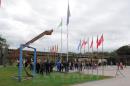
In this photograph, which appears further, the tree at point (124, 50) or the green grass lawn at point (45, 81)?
the tree at point (124, 50)

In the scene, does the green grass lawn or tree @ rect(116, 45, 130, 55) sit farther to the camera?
tree @ rect(116, 45, 130, 55)

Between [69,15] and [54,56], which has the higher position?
[69,15]

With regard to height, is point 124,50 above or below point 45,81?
above

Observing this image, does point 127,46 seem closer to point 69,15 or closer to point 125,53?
point 125,53

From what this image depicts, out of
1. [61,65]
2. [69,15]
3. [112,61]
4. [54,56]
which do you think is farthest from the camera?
[112,61]

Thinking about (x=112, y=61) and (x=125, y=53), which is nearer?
(x=112, y=61)

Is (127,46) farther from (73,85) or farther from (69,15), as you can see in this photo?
(73,85)

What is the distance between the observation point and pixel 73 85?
67.2ft

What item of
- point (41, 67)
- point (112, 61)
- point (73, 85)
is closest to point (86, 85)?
point (73, 85)

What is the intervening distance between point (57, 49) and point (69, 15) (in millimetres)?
24266

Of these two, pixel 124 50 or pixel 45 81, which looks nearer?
pixel 45 81

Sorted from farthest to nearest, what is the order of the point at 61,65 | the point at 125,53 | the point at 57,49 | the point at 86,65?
the point at 125,53, the point at 57,49, the point at 86,65, the point at 61,65

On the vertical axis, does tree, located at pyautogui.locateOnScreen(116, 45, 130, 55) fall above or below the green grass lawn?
above

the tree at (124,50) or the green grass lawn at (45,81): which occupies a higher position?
the tree at (124,50)
